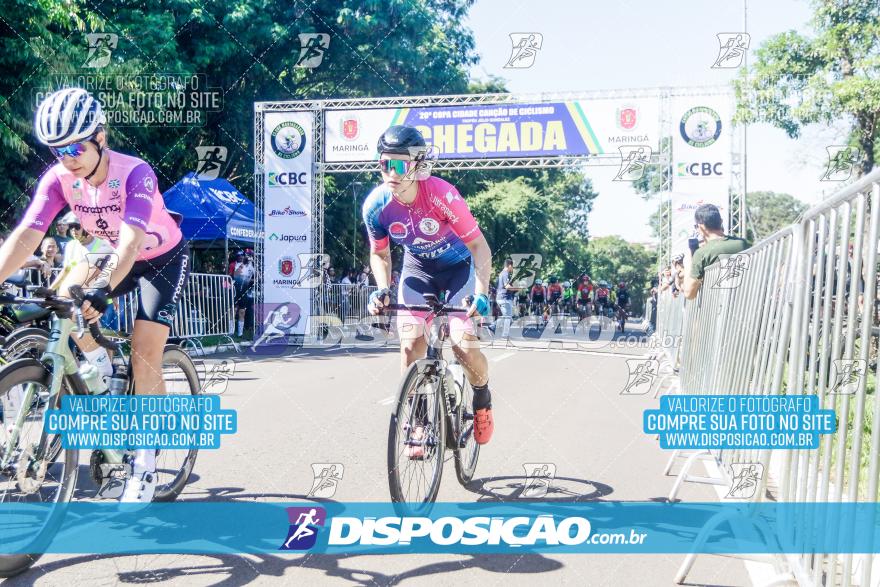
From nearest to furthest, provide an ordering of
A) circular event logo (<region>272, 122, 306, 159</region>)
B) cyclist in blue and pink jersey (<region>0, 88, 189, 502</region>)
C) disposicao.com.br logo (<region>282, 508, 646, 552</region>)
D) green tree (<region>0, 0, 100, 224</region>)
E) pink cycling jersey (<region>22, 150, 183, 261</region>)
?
cyclist in blue and pink jersey (<region>0, 88, 189, 502</region>)
disposicao.com.br logo (<region>282, 508, 646, 552</region>)
pink cycling jersey (<region>22, 150, 183, 261</region>)
green tree (<region>0, 0, 100, 224</region>)
circular event logo (<region>272, 122, 306, 159</region>)

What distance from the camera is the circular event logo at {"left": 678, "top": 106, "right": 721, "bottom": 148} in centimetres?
1781

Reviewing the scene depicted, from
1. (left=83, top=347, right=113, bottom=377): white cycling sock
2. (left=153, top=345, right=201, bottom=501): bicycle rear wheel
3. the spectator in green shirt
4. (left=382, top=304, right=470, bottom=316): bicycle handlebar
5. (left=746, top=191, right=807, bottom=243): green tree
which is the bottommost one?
(left=153, top=345, right=201, bottom=501): bicycle rear wheel

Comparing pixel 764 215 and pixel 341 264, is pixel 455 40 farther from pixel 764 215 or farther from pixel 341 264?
pixel 764 215

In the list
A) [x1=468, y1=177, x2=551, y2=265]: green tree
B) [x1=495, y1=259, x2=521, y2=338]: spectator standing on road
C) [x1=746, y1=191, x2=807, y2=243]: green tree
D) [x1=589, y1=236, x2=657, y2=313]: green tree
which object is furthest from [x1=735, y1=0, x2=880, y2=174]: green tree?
[x1=589, y1=236, x2=657, y2=313]: green tree

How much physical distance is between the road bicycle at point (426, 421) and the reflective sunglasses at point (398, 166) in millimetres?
704

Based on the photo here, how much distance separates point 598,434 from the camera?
7.11 m

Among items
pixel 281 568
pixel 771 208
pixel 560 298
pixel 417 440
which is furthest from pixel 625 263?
pixel 281 568

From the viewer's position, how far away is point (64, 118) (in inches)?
144

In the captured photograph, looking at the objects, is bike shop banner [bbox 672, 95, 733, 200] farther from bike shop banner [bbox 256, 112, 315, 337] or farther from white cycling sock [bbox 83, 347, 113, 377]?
white cycling sock [bbox 83, 347, 113, 377]

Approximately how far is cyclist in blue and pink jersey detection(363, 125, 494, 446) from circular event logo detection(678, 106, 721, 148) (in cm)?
1443

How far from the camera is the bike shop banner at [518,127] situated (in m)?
18.6

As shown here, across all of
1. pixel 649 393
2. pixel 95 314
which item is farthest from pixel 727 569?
pixel 649 393

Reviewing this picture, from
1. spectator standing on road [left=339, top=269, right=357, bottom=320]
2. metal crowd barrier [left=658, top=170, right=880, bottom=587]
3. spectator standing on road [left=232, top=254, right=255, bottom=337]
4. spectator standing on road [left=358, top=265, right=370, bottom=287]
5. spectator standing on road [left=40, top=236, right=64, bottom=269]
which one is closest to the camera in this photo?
metal crowd barrier [left=658, top=170, right=880, bottom=587]

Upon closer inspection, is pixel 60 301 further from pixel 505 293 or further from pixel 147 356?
pixel 505 293
